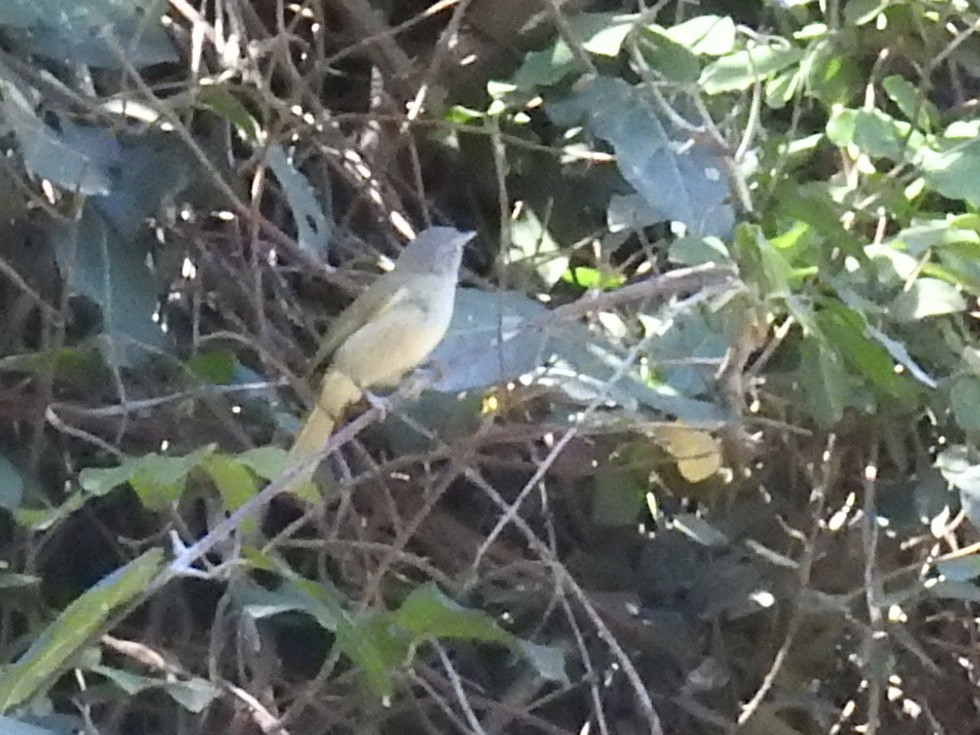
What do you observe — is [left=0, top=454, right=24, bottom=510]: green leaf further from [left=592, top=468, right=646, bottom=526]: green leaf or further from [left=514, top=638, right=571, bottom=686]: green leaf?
[left=592, top=468, right=646, bottom=526]: green leaf

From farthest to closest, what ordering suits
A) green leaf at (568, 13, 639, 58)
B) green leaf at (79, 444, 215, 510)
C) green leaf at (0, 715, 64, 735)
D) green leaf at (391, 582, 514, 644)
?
green leaf at (568, 13, 639, 58) → green leaf at (391, 582, 514, 644) → green leaf at (79, 444, 215, 510) → green leaf at (0, 715, 64, 735)

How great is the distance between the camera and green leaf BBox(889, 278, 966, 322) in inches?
55.5

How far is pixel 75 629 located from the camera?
1.03 metres

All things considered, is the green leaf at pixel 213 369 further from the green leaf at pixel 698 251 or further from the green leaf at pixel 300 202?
the green leaf at pixel 698 251

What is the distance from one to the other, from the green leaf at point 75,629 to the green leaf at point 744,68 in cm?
78

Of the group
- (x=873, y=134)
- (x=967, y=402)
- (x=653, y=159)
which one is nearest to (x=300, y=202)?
(x=653, y=159)

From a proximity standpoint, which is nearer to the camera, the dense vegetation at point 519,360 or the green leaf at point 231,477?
the green leaf at point 231,477

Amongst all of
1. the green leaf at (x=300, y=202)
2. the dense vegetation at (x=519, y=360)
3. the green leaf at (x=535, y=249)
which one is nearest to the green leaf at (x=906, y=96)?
the dense vegetation at (x=519, y=360)

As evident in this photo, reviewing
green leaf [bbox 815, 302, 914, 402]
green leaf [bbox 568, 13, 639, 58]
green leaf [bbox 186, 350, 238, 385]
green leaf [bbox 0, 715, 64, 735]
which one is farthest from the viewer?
green leaf [bbox 568, 13, 639, 58]

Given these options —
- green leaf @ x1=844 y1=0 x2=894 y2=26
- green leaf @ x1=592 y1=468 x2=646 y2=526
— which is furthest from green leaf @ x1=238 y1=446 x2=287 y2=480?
green leaf @ x1=844 y1=0 x2=894 y2=26

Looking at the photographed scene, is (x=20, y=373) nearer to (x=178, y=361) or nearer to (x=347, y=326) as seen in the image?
(x=178, y=361)

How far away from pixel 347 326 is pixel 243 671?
0.36 metres

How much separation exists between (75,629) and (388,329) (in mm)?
542

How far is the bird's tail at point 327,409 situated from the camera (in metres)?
1.46
